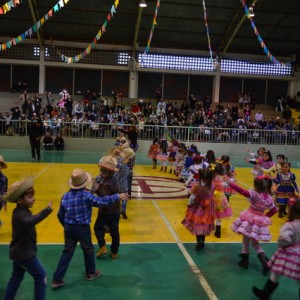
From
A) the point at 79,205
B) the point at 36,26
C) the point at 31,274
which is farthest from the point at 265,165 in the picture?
the point at 36,26

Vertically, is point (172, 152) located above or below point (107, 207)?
above

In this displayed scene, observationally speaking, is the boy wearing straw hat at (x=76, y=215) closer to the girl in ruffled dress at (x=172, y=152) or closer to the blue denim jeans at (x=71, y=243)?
the blue denim jeans at (x=71, y=243)

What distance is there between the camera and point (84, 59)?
28.7 metres

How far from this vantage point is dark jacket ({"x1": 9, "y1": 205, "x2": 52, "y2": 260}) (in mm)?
3738

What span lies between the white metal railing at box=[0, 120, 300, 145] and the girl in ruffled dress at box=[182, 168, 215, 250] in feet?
47.0

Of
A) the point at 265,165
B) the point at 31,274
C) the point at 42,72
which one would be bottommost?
the point at 31,274

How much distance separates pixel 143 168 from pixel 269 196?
1010 cm

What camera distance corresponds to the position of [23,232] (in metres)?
3.77

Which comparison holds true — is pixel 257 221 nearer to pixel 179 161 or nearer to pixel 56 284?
pixel 56 284

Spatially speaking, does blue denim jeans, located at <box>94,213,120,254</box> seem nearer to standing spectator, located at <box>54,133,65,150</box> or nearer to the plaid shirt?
the plaid shirt

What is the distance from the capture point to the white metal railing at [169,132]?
20609 mm

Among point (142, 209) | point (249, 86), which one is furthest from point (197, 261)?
point (249, 86)

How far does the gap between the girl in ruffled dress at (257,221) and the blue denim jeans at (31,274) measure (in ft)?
8.70

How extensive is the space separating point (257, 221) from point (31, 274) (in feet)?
9.64
